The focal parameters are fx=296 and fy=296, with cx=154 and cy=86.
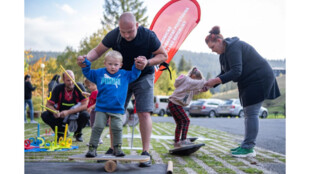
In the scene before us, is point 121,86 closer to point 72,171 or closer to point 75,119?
point 72,171

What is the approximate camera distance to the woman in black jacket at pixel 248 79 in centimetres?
323

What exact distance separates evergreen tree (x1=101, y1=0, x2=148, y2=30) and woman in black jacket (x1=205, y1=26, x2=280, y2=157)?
607 inches

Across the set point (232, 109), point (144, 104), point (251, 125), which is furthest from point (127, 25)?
point (232, 109)

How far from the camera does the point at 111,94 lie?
2.49 m

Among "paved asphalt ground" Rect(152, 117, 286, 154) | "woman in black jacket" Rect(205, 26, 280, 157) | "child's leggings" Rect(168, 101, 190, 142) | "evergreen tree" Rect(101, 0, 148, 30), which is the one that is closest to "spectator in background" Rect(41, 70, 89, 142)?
"child's leggings" Rect(168, 101, 190, 142)

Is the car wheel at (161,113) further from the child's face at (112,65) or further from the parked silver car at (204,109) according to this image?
the child's face at (112,65)

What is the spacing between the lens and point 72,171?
2301 mm

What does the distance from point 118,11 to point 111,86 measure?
1743 centimetres

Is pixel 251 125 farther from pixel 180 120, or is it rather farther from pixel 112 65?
pixel 112 65

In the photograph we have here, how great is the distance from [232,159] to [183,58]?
268 ft

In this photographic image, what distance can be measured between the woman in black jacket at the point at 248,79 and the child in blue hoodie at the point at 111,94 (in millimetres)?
1199

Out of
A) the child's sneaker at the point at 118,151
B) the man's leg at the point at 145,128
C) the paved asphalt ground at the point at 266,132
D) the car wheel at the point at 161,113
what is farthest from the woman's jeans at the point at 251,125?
the car wheel at the point at 161,113

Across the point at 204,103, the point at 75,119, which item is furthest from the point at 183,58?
the point at 75,119

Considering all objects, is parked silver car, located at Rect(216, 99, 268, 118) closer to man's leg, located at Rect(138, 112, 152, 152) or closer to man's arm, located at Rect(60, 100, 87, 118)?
man's arm, located at Rect(60, 100, 87, 118)
